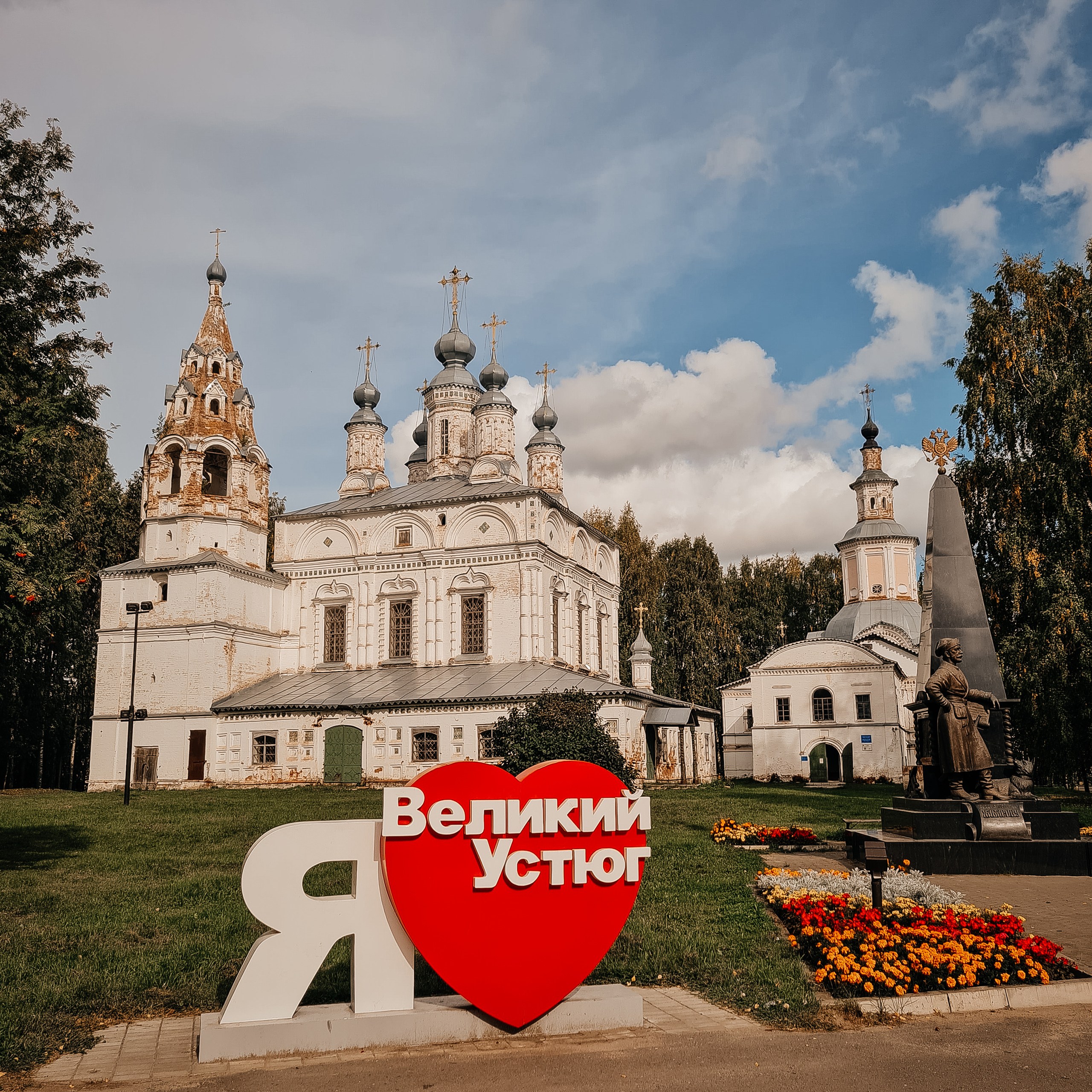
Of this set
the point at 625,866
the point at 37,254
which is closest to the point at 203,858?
the point at 37,254

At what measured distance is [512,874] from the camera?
597cm

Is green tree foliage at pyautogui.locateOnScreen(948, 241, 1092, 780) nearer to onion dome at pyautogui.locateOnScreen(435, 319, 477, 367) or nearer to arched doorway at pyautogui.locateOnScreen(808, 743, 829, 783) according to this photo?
arched doorway at pyautogui.locateOnScreen(808, 743, 829, 783)

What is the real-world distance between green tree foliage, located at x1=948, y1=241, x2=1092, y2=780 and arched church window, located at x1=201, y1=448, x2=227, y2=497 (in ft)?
78.7

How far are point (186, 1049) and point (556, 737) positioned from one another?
636 inches

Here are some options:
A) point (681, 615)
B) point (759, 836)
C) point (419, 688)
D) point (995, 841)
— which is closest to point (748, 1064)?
point (995, 841)

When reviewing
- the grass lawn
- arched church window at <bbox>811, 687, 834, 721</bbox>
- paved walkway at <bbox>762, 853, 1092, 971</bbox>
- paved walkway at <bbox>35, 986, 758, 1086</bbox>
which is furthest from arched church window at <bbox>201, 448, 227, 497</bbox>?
paved walkway at <bbox>35, 986, 758, 1086</bbox>

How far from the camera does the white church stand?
29797 millimetres

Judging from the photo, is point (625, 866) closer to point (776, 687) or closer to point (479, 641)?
point (479, 641)

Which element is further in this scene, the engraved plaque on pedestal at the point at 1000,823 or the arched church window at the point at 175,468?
the arched church window at the point at 175,468

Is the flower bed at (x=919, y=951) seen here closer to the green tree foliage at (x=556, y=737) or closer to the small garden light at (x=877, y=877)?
the small garden light at (x=877, y=877)

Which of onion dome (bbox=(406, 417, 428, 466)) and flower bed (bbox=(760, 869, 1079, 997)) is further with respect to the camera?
onion dome (bbox=(406, 417, 428, 466))

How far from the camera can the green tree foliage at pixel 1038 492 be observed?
19.5 metres

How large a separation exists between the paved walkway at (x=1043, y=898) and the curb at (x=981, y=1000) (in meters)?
0.62

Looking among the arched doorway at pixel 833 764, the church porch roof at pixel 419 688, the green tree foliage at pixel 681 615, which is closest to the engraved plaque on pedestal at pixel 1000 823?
the church porch roof at pixel 419 688
